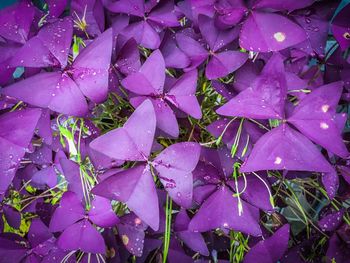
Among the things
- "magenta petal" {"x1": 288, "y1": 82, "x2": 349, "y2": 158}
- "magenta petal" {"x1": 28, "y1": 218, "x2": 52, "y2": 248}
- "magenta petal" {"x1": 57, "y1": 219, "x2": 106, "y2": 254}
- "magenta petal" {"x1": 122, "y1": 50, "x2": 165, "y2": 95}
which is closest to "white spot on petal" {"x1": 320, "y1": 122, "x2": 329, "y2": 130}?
"magenta petal" {"x1": 288, "y1": 82, "x2": 349, "y2": 158}

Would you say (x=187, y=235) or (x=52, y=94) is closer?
(x=52, y=94)

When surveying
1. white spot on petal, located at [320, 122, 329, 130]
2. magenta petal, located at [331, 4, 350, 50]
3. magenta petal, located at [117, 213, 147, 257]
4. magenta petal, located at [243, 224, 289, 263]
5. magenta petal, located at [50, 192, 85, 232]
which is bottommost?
magenta petal, located at [243, 224, 289, 263]

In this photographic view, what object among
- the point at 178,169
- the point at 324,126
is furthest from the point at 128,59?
the point at 324,126

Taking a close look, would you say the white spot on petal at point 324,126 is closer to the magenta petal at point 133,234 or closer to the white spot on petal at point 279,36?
the white spot on petal at point 279,36

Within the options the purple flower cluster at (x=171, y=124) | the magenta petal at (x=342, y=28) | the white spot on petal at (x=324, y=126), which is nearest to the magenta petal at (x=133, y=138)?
the purple flower cluster at (x=171, y=124)

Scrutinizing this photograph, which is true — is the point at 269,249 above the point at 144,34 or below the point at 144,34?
below

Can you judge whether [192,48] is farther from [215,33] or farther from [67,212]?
[67,212]

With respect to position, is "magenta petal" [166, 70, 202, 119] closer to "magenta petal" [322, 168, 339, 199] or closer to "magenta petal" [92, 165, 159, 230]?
"magenta petal" [92, 165, 159, 230]

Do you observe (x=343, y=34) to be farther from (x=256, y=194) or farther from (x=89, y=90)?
(x=89, y=90)
